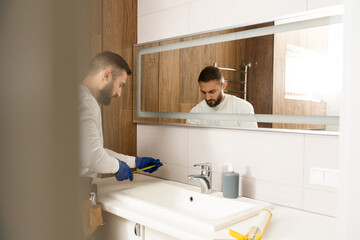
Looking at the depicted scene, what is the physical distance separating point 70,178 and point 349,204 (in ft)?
0.50

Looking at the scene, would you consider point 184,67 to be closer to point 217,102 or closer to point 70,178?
point 217,102

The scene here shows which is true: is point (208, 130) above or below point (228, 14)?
below

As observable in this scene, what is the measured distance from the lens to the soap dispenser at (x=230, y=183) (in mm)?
1167

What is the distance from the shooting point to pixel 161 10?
1573mm

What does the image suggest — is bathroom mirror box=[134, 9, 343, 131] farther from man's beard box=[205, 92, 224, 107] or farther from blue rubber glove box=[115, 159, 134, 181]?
blue rubber glove box=[115, 159, 134, 181]

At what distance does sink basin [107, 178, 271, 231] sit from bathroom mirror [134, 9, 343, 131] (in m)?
0.33

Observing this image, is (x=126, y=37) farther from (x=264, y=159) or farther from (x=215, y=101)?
(x=264, y=159)

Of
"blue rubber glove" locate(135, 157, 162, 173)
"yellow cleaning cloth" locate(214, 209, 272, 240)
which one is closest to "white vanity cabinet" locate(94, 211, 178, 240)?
"yellow cleaning cloth" locate(214, 209, 272, 240)

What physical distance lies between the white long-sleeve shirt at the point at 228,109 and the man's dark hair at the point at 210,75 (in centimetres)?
9

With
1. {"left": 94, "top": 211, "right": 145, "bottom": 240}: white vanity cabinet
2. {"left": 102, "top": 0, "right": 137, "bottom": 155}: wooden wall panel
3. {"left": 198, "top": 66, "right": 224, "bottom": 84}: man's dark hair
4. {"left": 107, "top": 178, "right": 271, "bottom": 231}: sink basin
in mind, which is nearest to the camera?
{"left": 107, "top": 178, "right": 271, "bottom": 231}: sink basin

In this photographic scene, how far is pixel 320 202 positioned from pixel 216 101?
0.58 m

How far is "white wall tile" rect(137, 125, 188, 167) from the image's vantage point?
1.50 metres

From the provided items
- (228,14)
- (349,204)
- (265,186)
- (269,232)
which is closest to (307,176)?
(265,186)

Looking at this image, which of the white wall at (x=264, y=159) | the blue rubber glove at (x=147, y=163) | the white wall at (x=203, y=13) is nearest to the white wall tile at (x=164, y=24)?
the white wall at (x=203, y=13)
